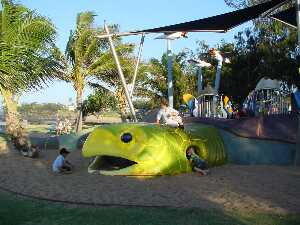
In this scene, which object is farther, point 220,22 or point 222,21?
point 220,22

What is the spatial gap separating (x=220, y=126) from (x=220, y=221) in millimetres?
6876

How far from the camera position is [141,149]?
36.8 ft

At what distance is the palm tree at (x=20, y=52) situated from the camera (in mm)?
14922

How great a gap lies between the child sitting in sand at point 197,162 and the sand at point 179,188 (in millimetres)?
198

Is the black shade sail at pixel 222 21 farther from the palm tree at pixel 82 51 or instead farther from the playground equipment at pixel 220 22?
the palm tree at pixel 82 51

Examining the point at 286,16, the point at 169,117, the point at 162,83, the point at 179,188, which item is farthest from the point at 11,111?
the point at 162,83

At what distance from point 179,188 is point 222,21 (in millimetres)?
5489

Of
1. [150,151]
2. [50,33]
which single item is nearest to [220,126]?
[150,151]

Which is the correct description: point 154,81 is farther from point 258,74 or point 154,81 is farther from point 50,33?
point 50,33

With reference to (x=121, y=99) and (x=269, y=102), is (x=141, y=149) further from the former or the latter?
(x=121, y=99)

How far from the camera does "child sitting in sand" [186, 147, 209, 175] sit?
11.5 metres

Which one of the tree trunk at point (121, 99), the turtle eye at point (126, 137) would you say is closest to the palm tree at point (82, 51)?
the tree trunk at point (121, 99)

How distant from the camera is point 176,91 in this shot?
126 ft

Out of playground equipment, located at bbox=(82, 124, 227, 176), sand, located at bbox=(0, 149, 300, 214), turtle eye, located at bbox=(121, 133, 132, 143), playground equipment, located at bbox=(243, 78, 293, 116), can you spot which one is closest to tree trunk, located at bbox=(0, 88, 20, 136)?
sand, located at bbox=(0, 149, 300, 214)
